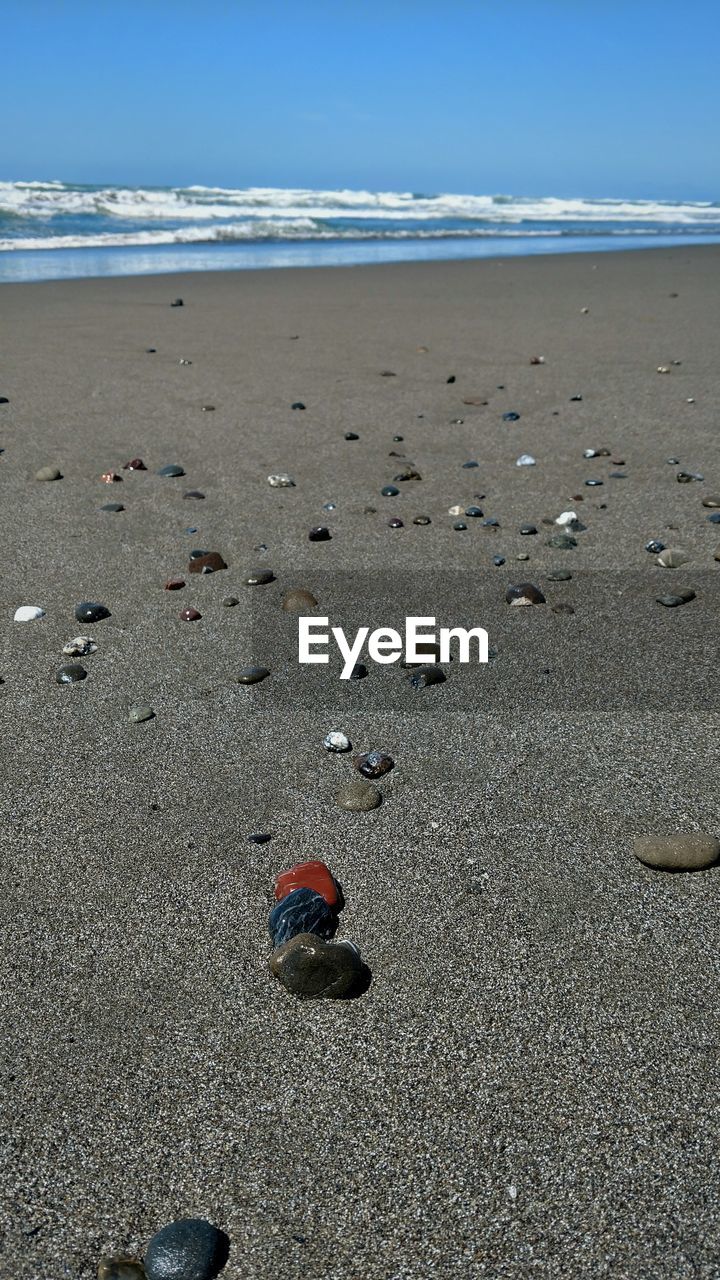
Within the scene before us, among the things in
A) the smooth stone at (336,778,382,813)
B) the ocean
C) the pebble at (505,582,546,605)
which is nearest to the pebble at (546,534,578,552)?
the pebble at (505,582,546,605)

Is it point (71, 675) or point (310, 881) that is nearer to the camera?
point (310, 881)

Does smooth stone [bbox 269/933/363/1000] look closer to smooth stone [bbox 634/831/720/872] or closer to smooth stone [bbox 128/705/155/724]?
smooth stone [bbox 634/831/720/872]

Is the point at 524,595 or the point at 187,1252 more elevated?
the point at 187,1252

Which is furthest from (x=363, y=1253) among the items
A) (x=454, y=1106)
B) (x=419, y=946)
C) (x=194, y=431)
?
(x=194, y=431)

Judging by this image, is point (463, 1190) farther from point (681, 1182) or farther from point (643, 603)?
point (643, 603)

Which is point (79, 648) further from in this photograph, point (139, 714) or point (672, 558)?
point (672, 558)

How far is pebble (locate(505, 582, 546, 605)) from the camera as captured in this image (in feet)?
10.7

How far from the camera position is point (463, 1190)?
138 cm

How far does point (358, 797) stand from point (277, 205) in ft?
116

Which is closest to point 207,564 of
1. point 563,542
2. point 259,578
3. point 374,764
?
point 259,578

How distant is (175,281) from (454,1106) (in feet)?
37.0

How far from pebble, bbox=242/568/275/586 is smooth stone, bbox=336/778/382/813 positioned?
1305mm

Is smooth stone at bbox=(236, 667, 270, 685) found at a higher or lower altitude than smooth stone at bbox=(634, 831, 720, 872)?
lower

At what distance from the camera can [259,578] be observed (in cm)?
344
